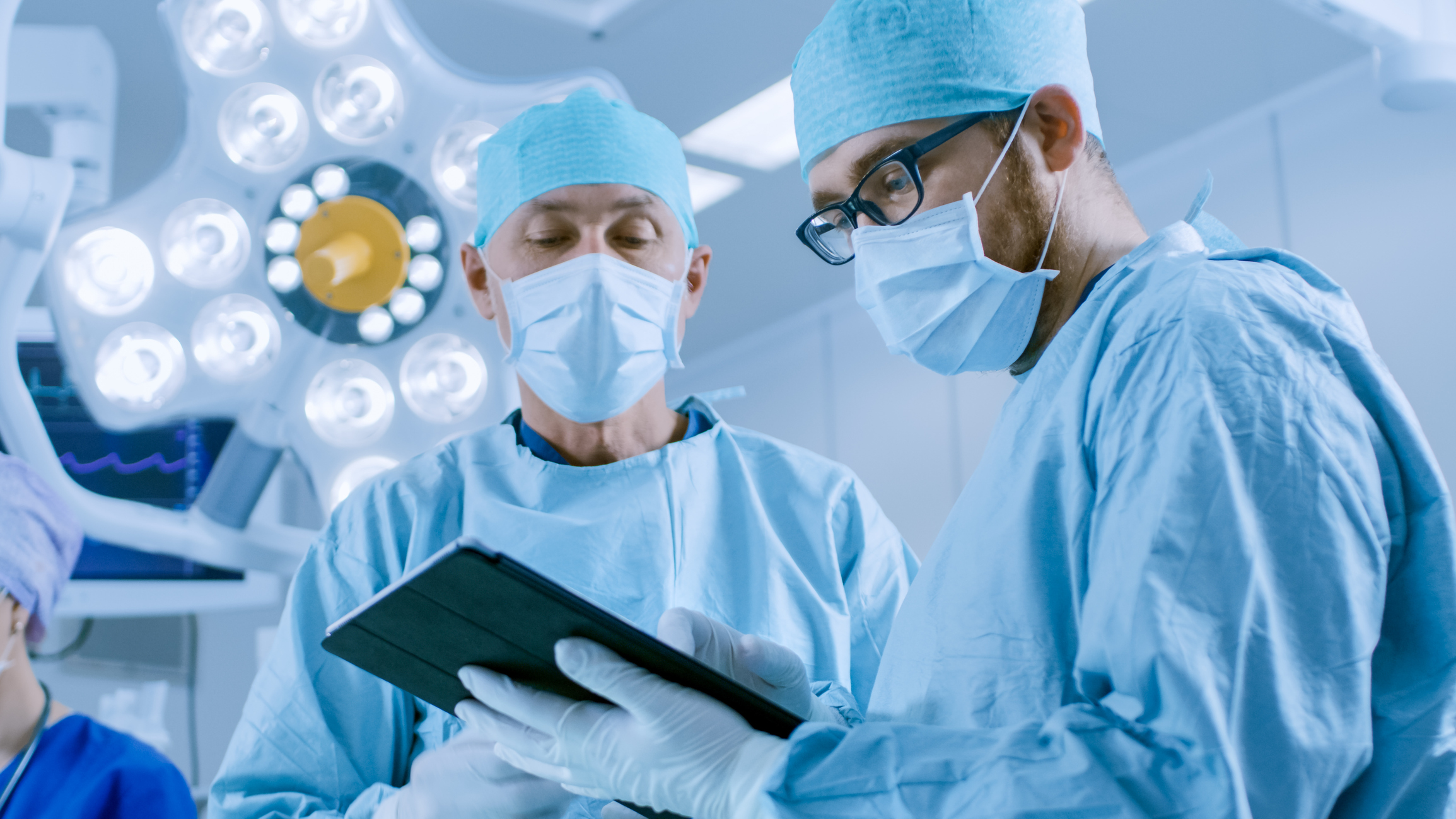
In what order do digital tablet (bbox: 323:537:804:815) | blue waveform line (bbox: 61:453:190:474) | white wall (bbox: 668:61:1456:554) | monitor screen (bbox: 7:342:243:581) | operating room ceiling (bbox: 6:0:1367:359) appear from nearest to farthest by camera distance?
digital tablet (bbox: 323:537:804:815) → monitor screen (bbox: 7:342:243:581) → blue waveform line (bbox: 61:453:190:474) → operating room ceiling (bbox: 6:0:1367:359) → white wall (bbox: 668:61:1456:554)

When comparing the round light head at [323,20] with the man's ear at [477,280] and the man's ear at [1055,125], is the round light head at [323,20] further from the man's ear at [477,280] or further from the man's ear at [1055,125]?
the man's ear at [1055,125]

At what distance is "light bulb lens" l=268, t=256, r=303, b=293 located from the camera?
1.59m

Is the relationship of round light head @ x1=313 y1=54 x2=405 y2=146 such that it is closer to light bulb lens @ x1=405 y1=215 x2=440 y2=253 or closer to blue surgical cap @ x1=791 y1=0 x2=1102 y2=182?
light bulb lens @ x1=405 y1=215 x2=440 y2=253

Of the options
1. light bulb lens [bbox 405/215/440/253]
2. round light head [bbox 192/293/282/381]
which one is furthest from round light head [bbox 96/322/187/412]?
light bulb lens [bbox 405/215/440/253]

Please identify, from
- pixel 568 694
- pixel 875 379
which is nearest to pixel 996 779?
pixel 568 694

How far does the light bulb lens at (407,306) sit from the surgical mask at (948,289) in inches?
31.7

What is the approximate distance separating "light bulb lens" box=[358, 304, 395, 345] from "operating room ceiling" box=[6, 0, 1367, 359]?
131 cm

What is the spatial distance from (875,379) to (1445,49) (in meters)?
2.70

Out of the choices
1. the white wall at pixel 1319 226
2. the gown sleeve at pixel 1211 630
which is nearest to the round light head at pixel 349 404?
the gown sleeve at pixel 1211 630

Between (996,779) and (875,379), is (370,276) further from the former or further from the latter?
(875,379)

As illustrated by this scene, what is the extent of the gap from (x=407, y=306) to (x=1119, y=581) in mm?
1261

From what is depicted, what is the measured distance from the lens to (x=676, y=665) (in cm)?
83

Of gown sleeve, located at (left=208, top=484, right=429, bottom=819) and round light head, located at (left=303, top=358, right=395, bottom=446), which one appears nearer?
gown sleeve, located at (left=208, top=484, right=429, bottom=819)

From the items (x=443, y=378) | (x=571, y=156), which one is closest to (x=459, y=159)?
(x=571, y=156)
